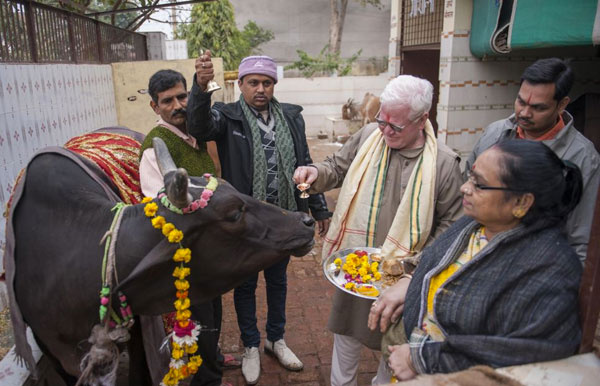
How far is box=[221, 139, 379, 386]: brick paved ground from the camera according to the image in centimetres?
370

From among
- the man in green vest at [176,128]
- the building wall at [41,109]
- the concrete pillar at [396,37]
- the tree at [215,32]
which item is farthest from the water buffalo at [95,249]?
the tree at [215,32]

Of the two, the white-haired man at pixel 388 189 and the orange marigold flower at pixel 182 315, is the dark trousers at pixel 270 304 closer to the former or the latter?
the white-haired man at pixel 388 189

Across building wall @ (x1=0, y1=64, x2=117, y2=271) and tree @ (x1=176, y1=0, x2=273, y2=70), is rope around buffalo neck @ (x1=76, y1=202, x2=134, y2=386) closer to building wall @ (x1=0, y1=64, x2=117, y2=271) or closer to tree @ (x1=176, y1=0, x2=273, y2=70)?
building wall @ (x1=0, y1=64, x2=117, y2=271)

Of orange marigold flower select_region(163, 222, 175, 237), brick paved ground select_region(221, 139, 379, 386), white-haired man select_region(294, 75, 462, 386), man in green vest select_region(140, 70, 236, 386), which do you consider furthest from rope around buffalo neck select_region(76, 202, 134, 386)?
brick paved ground select_region(221, 139, 379, 386)

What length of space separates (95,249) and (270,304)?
1.74 meters

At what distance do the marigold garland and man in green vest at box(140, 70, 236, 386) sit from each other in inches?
18.3

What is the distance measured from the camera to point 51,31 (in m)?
6.14

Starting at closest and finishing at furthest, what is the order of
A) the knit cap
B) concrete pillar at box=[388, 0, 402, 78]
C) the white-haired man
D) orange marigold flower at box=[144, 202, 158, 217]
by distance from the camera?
1. orange marigold flower at box=[144, 202, 158, 217]
2. the white-haired man
3. the knit cap
4. concrete pillar at box=[388, 0, 402, 78]

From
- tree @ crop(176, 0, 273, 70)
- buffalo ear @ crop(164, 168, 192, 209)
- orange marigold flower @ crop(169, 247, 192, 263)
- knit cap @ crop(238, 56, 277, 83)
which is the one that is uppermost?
tree @ crop(176, 0, 273, 70)

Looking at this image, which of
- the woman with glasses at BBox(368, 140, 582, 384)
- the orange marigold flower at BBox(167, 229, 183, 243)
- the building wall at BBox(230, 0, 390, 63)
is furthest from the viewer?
the building wall at BBox(230, 0, 390, 63)

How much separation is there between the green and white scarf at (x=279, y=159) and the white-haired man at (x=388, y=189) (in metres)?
0.41

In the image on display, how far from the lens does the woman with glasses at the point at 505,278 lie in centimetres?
159

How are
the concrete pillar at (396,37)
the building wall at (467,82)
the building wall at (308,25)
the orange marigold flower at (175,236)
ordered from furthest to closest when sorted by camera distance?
the building wall at (308,25), the concrete pillar at (396,37), the building wall at (467,82), the orange marigold flower at (175,236)

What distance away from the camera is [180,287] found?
235cm
